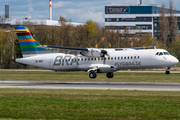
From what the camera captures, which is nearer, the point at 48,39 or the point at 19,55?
the point at 19,55

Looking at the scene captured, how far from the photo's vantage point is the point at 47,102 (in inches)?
709

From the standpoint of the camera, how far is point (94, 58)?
40.5m

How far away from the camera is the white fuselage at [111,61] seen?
3709cm

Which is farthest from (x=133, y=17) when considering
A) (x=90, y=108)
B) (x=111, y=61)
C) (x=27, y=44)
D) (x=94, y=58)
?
(x=90, y=108)

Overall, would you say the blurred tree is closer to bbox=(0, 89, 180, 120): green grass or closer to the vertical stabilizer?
the vertical stabilizer

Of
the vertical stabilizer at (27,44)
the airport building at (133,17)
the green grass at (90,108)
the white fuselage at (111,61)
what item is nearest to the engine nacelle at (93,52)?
the white fuselage at (111,61)

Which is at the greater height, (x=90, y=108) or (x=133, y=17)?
(x=133, y=17)

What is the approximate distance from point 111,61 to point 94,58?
2542 millimetres

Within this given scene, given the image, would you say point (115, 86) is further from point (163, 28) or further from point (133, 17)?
point (133, 17)

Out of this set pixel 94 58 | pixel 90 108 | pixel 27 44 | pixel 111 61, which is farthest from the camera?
pixel 27 44

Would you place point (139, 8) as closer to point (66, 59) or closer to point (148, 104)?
point (66, 59)

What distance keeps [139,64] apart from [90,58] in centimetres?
680

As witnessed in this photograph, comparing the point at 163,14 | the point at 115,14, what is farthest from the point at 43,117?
the point at 115,14

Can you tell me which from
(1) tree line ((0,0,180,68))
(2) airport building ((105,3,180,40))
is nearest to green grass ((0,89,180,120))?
(1) tree line ((0,0,180,68))
